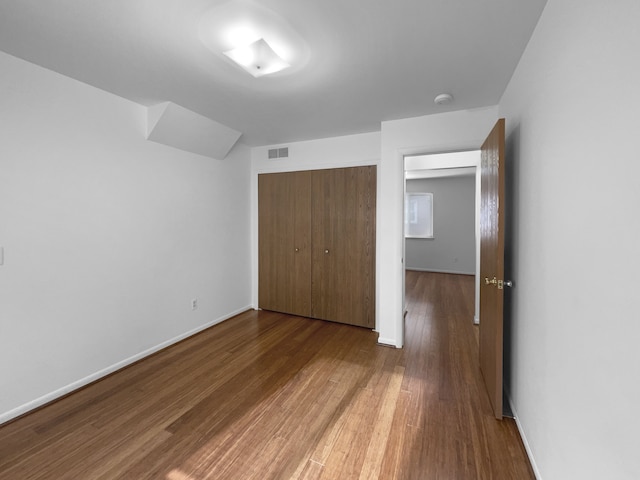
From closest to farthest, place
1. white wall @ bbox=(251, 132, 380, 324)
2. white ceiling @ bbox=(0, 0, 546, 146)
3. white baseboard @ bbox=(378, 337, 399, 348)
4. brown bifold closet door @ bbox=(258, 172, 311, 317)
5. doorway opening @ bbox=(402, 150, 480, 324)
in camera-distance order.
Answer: white ceiling @ bbox=(0, 0, 546, 146)
white baseboard @ bbox=(378, 337, 399, 348)
white wall @ bbox=(251, 132, 380, 324)
brown bifold closet door @ bbox=(258, 172, 311, 317)
doorway opening @ bbox=(402, 150, 480, 324)

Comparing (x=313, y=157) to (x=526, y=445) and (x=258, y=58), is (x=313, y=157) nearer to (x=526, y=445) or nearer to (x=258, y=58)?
(x=258, y=58)

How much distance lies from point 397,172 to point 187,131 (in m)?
2.23

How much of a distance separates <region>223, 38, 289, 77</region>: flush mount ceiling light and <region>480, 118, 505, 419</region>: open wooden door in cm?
153

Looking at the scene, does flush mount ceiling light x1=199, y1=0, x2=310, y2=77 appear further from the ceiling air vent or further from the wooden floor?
the wooden floor

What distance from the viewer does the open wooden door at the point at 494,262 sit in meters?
1.80

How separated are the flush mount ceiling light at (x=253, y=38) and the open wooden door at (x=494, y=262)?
56.0 inches

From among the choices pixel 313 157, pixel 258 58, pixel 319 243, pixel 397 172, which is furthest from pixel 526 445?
pixel 313 157

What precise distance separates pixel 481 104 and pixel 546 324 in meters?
2.05

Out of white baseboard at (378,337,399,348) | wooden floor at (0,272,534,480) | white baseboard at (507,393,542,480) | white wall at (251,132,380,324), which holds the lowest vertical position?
wooden floor at (0,272,534,480)

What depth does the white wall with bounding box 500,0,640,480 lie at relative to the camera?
0.77 meters

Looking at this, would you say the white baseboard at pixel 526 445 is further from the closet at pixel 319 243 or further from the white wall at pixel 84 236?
the white wall at pixel 84 236

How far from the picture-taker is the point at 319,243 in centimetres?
369

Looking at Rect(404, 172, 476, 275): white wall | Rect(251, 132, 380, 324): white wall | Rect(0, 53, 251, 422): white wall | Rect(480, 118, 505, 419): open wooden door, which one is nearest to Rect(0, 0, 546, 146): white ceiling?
Rect(0, 53, 251, 422): white wall

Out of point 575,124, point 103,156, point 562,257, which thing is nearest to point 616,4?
point 575,124
